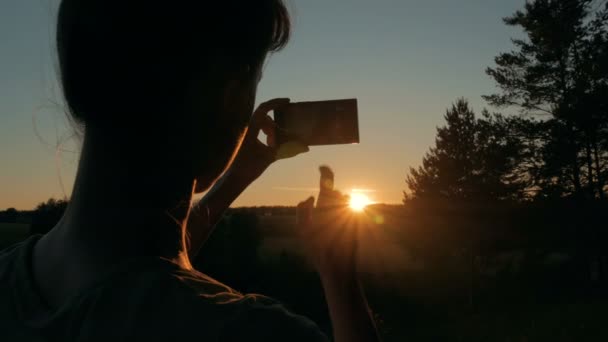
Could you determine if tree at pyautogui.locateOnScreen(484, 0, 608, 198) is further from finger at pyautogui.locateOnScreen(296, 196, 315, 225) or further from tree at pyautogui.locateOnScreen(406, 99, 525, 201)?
finger at pyautogui.locateOnScreen(296, 196, 315, 225)

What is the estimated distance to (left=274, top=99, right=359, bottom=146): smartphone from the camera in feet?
7.65

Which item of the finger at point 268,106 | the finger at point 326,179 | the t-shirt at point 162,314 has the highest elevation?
the finger at point 268,106

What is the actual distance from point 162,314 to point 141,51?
1.47 ft

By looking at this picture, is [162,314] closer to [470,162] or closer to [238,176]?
[238,176]

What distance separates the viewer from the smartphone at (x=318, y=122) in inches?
91.8

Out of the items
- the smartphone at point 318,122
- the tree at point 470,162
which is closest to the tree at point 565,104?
the tree at point 470,162

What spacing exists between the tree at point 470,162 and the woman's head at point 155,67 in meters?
28.6

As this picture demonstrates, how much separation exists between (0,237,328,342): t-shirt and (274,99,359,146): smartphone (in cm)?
141

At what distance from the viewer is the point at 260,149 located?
82.4 inches

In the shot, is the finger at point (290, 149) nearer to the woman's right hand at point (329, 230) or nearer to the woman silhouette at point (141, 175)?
the woman's right hand at point (329, 230)

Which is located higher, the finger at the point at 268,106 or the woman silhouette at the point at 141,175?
the finger at the point at 268,106

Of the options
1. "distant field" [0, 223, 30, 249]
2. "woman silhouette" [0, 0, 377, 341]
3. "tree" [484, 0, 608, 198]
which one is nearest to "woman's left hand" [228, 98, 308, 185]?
"woman silhouette" [0, 0, 377, 341]

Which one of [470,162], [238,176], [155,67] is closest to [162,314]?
[155,67]

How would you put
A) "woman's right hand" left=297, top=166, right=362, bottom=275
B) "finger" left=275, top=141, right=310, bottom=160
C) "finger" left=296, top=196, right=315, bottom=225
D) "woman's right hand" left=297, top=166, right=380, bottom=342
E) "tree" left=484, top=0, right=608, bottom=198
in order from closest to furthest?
"woman's right hand" left=297, top=166, right=380, bottom=342 < "woman's right hand" left=297, top=166, right=362, bottom=275 < "finger" left=296, top=196, right=315, bottom=225 < "finger" left=275, top=141, right=310, bottom=160 < "tree" left=484, top=0, right=608, bottom=198
